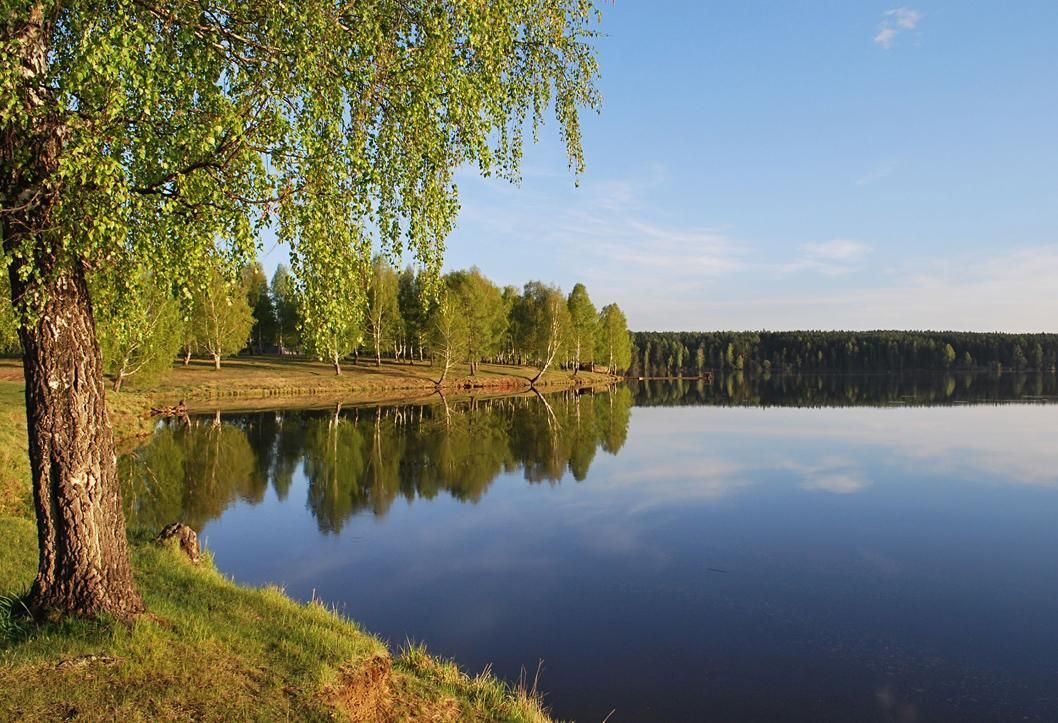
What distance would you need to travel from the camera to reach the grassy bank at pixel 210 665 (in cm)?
642

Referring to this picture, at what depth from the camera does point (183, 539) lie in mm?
13117

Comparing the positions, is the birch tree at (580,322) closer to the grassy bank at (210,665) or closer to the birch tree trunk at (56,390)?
the grassy bank at (210,665)

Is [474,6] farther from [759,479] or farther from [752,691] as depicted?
[759,479]

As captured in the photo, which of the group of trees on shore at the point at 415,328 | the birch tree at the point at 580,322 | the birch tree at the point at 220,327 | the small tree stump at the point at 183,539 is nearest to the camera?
the small tree stump at the point at 183,539

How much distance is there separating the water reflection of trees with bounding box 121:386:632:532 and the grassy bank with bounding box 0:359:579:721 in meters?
9.31

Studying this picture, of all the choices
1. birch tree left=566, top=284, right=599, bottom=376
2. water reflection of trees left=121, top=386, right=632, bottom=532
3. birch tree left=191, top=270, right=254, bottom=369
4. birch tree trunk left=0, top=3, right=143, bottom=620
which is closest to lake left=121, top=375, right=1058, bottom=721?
water reflection of trees left=121, top=386, right=632, bottom=532

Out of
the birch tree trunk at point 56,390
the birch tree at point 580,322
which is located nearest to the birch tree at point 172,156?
the birch tree trunk at point 56,390

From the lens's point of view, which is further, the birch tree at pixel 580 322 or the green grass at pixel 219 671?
the birch tree at pixel 580 322

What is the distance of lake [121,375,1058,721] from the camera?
34.7 ft

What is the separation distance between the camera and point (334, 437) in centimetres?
3766

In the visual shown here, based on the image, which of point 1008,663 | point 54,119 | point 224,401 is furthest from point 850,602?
point 224,401

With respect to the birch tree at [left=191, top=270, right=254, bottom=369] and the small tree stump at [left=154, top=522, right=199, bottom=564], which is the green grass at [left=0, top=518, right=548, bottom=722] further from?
the birch tree at [left=191, top=270, right=254, bottom=369]

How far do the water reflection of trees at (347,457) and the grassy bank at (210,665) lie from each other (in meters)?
9.31

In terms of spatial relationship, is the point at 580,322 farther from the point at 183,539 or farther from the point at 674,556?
the point at 183,539
